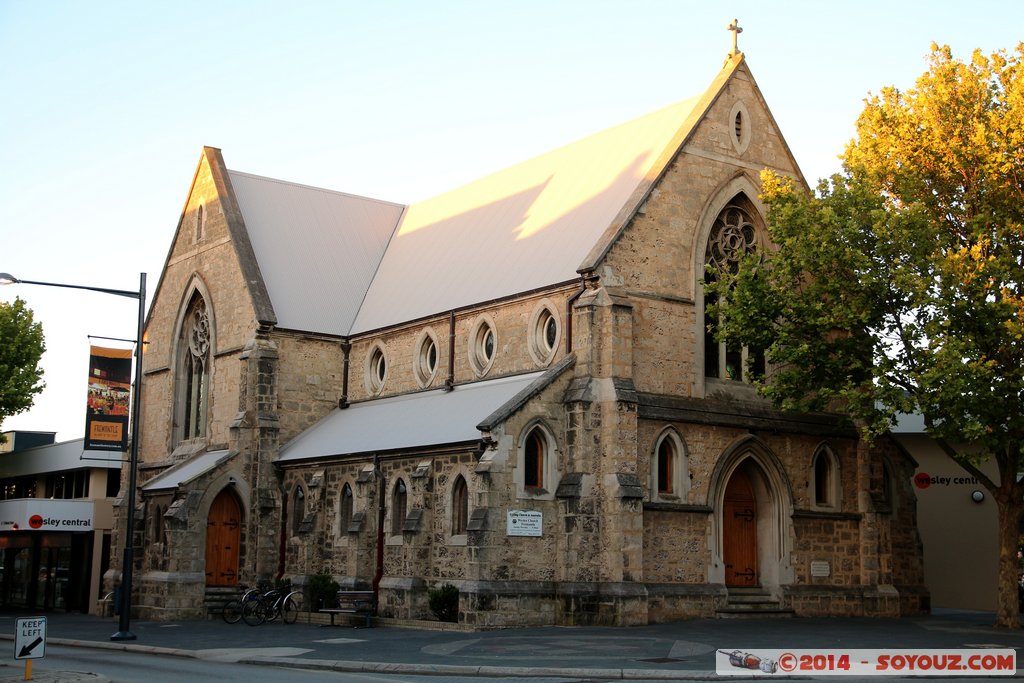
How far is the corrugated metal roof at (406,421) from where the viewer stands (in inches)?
1230

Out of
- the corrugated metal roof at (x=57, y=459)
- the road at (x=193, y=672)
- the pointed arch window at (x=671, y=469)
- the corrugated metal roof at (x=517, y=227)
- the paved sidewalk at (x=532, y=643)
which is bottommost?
the road at (x=193, y=672)

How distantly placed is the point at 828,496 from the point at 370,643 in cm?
1426

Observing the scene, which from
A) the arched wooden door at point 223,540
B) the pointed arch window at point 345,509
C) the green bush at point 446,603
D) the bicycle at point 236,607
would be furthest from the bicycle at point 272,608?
the green bush at point 446,603

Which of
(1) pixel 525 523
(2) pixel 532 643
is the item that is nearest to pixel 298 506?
(1) pixel 525 523

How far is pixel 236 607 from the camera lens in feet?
109

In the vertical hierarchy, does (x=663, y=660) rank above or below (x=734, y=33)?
below

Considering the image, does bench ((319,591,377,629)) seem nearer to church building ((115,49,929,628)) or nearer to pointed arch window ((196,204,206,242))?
church building ((115,49,929,628))

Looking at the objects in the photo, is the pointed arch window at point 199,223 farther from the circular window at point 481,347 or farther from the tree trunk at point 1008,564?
the tree trunk at point 1008,564

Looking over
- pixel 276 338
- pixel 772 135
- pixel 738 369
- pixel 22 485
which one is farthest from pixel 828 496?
pixel 22 485

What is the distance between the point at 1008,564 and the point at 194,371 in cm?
2625

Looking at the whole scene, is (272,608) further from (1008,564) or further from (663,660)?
(1008,564)

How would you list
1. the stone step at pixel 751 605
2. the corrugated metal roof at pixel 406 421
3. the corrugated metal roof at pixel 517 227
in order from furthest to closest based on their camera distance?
the corrugated metal roof at pixel 517 227 → the corrugated metal roof at pixel 406 421 → the stone step at pixel 751 605

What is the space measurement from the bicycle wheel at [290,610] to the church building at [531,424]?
38.4 inches

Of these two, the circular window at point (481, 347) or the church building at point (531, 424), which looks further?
Result: the circular window at point (481, 347)
